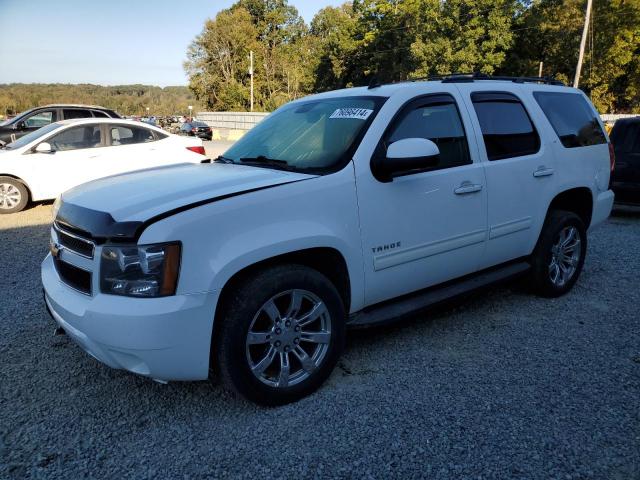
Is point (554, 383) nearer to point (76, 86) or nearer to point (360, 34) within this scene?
point (360, 34)

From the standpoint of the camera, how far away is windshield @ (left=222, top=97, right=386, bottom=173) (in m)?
3.12

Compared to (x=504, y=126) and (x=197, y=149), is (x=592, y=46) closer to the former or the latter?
(x=197, y=149)

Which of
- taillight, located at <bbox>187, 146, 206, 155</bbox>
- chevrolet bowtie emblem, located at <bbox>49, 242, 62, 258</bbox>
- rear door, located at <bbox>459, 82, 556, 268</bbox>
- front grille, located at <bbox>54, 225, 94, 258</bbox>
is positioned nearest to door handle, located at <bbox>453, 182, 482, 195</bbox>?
rear door, located at <bbox>459, 82, 556, 268</bbox>

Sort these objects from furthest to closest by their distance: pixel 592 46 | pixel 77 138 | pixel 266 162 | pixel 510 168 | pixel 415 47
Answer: pixel 415 47, pixel 592 46, pixel 77 138, pixel 510 168, pixel 266 162

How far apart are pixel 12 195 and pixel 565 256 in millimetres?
8524

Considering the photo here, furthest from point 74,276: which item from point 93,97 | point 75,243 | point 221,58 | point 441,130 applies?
point 93,97

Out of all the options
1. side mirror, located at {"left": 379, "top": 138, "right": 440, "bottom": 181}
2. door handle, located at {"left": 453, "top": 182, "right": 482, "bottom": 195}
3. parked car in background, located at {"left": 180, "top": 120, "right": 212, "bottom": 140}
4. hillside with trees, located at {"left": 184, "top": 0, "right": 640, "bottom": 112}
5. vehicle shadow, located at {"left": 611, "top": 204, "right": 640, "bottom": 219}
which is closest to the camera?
side mirror, located at {"left": 379, "top": 138, "right": 440, "bottom": 181}

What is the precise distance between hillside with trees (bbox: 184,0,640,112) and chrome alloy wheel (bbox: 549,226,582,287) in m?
37.9

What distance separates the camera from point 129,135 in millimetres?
9195

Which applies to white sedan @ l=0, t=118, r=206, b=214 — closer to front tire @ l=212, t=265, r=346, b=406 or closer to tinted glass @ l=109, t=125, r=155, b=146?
tinted glass @ l=109, t=125, r=155, b=146

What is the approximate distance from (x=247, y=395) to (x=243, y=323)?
44cm

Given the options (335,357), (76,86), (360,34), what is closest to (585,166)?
(335,357)

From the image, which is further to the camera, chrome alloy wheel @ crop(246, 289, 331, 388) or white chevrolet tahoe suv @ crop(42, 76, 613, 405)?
chrome alloy wheel @ crop(246, 289, 331, 388)

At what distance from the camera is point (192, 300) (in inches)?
95.0
